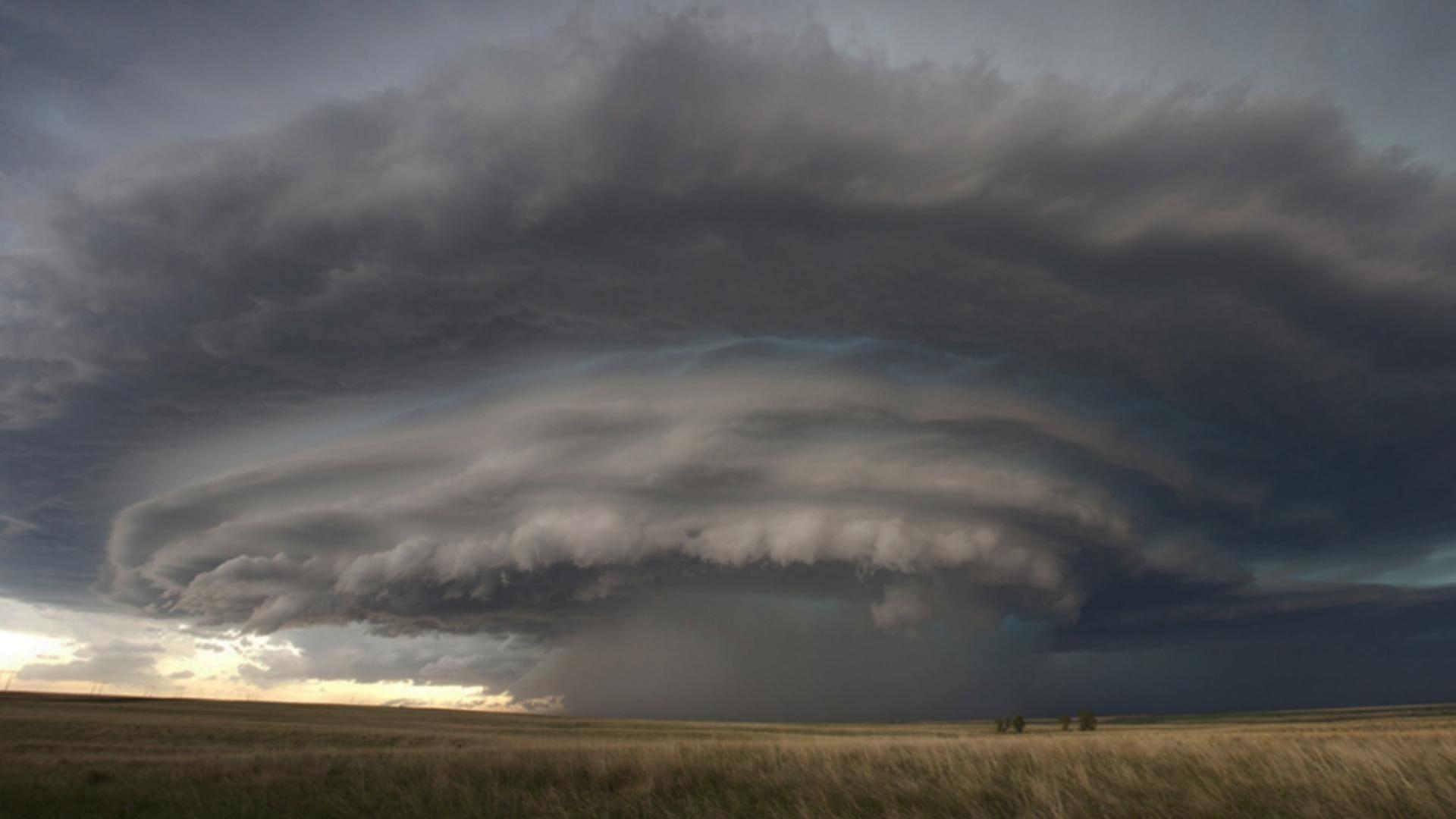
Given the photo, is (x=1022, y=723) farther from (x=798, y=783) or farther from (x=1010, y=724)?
(x=798, y=783)

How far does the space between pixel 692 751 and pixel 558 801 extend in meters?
5.90

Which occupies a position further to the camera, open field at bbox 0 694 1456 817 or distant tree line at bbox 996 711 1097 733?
distant tree line at bbox 996 711 1097 733

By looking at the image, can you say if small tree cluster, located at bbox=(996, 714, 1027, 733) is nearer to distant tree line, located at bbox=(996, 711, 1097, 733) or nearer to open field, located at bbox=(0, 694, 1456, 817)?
distant tree line, located at bbox=(996, 711, 1097, 733)

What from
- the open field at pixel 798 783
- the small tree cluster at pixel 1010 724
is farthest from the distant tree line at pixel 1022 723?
the open field at pixel 798 783

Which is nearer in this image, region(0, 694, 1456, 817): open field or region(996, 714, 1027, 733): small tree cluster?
region(0, 694, 1456, 817): open field

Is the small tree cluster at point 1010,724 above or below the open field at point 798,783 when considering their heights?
below

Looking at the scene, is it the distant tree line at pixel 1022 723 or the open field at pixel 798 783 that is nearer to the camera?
the open field at pixel 798 783

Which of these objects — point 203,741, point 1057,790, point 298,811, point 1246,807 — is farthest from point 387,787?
point 203,741

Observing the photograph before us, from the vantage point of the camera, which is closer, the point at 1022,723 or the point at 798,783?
the point at 798,783

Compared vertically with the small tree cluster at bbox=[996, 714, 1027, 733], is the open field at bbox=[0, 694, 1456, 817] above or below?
above

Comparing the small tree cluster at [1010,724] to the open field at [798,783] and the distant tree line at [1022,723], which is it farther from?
the open field at [798,783]

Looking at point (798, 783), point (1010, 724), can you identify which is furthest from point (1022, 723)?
point (798, 783)

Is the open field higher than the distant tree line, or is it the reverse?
the open field

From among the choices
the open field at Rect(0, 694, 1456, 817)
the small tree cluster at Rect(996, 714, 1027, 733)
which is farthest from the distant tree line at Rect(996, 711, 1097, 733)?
the open field at Rect(0, 694, 1456, 817)
